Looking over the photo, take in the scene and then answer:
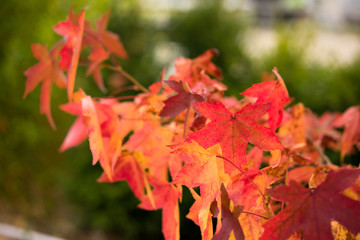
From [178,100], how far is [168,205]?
0.57ft

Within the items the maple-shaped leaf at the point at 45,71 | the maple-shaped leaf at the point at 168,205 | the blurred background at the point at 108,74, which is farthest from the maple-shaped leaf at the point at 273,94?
the blurred background at the point at 108,74

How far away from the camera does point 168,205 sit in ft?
1.90

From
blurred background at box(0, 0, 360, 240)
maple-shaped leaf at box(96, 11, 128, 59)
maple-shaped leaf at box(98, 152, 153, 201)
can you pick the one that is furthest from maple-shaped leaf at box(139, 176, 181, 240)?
blurred background at box(0, 0, 360, 240)

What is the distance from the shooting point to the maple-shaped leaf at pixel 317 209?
0.38 metres

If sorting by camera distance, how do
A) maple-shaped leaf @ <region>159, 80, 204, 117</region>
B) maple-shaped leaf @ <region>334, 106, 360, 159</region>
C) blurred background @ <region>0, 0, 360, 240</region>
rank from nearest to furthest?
maple-shaped leaf @ <region>159, 80, 204, 117</region> < maple-shaped leaf @ <region>334, 106, 360, 159</region> < blurred background @ <region>0, 0, 360, 240</region>

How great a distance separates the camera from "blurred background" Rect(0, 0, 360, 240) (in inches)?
101

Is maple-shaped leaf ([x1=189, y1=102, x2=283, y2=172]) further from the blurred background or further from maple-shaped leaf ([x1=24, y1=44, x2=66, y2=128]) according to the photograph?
the blurred background

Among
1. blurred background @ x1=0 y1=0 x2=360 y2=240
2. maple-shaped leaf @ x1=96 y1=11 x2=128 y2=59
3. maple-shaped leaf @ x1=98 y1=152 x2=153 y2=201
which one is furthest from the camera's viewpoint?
blurred background @ x1=0 y1=0 x2=360 y2=240

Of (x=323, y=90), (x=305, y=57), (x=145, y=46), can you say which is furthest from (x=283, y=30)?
(x=145, y=46)

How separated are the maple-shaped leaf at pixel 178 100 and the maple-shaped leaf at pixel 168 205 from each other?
0.11 m

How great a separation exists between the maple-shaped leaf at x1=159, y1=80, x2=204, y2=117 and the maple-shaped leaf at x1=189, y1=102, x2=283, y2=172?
5 cm

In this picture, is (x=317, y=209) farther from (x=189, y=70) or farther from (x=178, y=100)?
(x=189, y=70)

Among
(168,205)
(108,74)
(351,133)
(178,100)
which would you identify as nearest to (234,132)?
(178,100)

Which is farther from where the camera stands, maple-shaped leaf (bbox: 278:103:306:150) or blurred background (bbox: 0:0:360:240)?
blurred background (bbox: 0:0:360:240)
